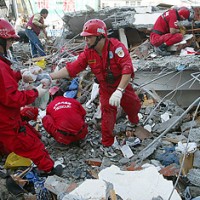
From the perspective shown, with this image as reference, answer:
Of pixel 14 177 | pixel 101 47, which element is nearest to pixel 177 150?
pixel 101 47

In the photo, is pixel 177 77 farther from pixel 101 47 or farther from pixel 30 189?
pixel 30 189

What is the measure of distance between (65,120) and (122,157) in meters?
0.92

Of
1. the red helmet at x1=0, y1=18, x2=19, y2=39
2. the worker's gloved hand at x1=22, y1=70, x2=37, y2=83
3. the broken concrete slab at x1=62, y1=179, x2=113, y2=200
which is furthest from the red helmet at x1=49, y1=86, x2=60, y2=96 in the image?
the broken concrete slab at x1=62, y1=179, x2=113, y2=200

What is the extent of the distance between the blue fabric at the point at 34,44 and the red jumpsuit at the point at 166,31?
3892 mm

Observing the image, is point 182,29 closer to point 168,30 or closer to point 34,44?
point 168,30

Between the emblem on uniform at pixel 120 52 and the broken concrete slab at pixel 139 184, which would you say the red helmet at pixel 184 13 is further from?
the broken concrete slab at pixel 139 184

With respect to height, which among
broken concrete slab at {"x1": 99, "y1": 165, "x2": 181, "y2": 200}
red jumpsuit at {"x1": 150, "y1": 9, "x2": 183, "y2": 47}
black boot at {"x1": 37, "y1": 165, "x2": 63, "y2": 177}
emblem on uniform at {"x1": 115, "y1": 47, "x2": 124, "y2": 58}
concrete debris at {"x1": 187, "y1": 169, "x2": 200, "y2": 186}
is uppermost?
emblem on uniform at {"x1": 115, "y1": 47, "x2": 124, "y2": 58}

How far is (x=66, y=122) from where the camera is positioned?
409 centimetres

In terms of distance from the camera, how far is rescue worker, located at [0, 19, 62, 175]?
3143 millimetres

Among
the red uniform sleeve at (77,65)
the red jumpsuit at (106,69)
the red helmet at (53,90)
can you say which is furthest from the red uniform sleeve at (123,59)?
the red helmet at (53,90)

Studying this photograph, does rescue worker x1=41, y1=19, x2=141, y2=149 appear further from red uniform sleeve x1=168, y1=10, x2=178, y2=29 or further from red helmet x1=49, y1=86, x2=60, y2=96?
red uniform sleeve x1=168, y1=10, x2=178, y2=29

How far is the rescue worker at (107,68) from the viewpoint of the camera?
3.80 meters

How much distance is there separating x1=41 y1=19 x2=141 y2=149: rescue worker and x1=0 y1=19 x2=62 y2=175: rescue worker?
0.84 m

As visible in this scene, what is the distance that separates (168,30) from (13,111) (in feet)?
15.3
